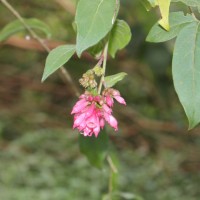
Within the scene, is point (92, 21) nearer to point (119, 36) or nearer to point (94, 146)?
point (119, 36)

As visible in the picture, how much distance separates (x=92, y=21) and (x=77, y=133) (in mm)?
3430

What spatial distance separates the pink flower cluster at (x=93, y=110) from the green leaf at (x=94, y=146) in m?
0.63

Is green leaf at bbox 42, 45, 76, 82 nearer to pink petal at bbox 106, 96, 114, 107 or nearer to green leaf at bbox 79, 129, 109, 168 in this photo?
pink petal at bbox 106, 96, 114, 107

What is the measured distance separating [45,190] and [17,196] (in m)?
0.24

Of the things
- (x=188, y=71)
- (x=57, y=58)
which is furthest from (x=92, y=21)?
(x=188, y=71)

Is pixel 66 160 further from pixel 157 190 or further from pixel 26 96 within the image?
pixel 26 96

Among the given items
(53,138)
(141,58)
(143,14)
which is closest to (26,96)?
(53,138)

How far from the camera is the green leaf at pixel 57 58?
1.09m

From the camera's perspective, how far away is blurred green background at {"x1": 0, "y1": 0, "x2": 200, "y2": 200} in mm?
3545

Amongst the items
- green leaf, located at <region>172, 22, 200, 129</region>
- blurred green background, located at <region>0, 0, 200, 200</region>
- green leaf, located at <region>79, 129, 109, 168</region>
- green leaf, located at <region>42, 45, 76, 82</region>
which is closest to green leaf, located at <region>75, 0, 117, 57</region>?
green leaf, located at <region>42, 45, 76, 82</region>

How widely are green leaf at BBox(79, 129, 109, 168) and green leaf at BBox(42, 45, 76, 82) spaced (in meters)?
0.69

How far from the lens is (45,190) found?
3.64 metres

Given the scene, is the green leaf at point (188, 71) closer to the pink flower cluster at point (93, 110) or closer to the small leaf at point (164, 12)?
the small leaf at point (164, 12)

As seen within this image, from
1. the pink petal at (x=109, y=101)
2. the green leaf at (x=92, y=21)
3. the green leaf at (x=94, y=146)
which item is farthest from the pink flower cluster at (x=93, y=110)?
the green leaf at (x=94, y=146)
